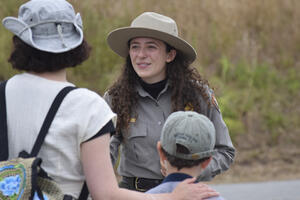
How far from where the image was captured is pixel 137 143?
384 centimetres

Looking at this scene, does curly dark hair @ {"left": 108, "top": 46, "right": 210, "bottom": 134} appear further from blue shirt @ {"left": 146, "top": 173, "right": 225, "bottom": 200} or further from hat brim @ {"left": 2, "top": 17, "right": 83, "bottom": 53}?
hat brim @ {"left": 2, "top": 17, "right": 83, "bottom": 53}

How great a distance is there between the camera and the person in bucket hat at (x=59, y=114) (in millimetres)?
2531

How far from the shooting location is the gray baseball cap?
2.70 m

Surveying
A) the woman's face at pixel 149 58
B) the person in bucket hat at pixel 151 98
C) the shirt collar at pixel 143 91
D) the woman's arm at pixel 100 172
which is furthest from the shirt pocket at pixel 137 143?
the woman's arm at pixel 100 172

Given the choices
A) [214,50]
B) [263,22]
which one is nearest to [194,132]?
[214,50]

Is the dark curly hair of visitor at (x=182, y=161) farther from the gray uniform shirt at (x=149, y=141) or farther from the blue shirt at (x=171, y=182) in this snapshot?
the gray uniform shirt at (x=149, y=141)

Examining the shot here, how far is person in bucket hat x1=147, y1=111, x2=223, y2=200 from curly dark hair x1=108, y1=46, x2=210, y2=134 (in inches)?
44.3

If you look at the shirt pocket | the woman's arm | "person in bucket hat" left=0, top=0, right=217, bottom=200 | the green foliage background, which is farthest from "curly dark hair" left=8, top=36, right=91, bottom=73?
the green foliage background

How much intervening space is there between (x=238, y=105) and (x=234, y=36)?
2.47m

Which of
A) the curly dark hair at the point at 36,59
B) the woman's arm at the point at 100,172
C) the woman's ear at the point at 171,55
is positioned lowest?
the woman's arm at the point at 100,172

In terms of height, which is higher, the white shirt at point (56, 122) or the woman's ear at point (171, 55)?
the woman's ear at point (171, 55)

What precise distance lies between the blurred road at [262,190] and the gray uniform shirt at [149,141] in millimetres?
4044

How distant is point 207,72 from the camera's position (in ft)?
39.0

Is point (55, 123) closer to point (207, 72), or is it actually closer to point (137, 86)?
point (137, 86)
